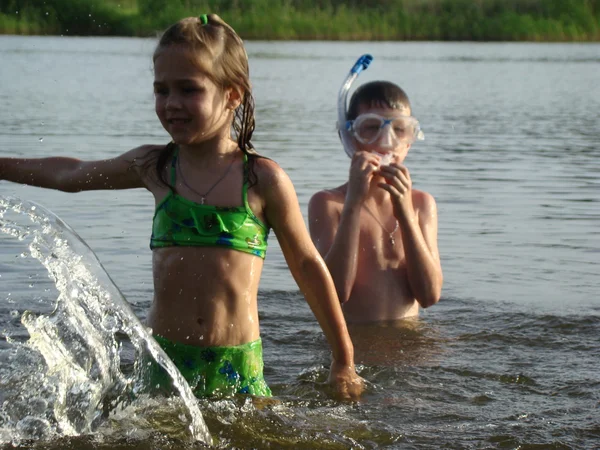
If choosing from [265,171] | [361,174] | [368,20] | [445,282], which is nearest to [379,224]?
[361,174]

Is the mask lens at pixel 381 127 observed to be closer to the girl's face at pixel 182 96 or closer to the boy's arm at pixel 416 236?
the boy's arm at pixel 416 236

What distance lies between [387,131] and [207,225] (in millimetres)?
1952

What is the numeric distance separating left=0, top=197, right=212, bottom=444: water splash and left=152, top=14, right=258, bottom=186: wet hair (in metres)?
0.51

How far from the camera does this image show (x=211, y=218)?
12.9 ft

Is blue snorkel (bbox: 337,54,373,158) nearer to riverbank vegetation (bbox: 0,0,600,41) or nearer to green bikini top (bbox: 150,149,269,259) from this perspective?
green bikini top (bbox: 150,149,269,259)

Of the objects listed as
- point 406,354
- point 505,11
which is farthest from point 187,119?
point 505,11

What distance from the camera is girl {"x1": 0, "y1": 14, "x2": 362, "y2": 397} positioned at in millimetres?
3916

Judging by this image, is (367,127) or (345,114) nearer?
(367,127)

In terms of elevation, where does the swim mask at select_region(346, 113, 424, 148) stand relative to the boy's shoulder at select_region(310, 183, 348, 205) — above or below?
above

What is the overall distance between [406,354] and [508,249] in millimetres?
2938

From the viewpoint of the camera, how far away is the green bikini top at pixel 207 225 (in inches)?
155

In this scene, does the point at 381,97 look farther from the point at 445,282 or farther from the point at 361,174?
the point at 445,282

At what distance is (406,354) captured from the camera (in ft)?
18.1

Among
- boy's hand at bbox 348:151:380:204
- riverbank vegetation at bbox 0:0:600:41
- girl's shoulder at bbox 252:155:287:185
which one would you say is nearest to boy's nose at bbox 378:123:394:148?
boy's hand at bbox 348:151:380:204
